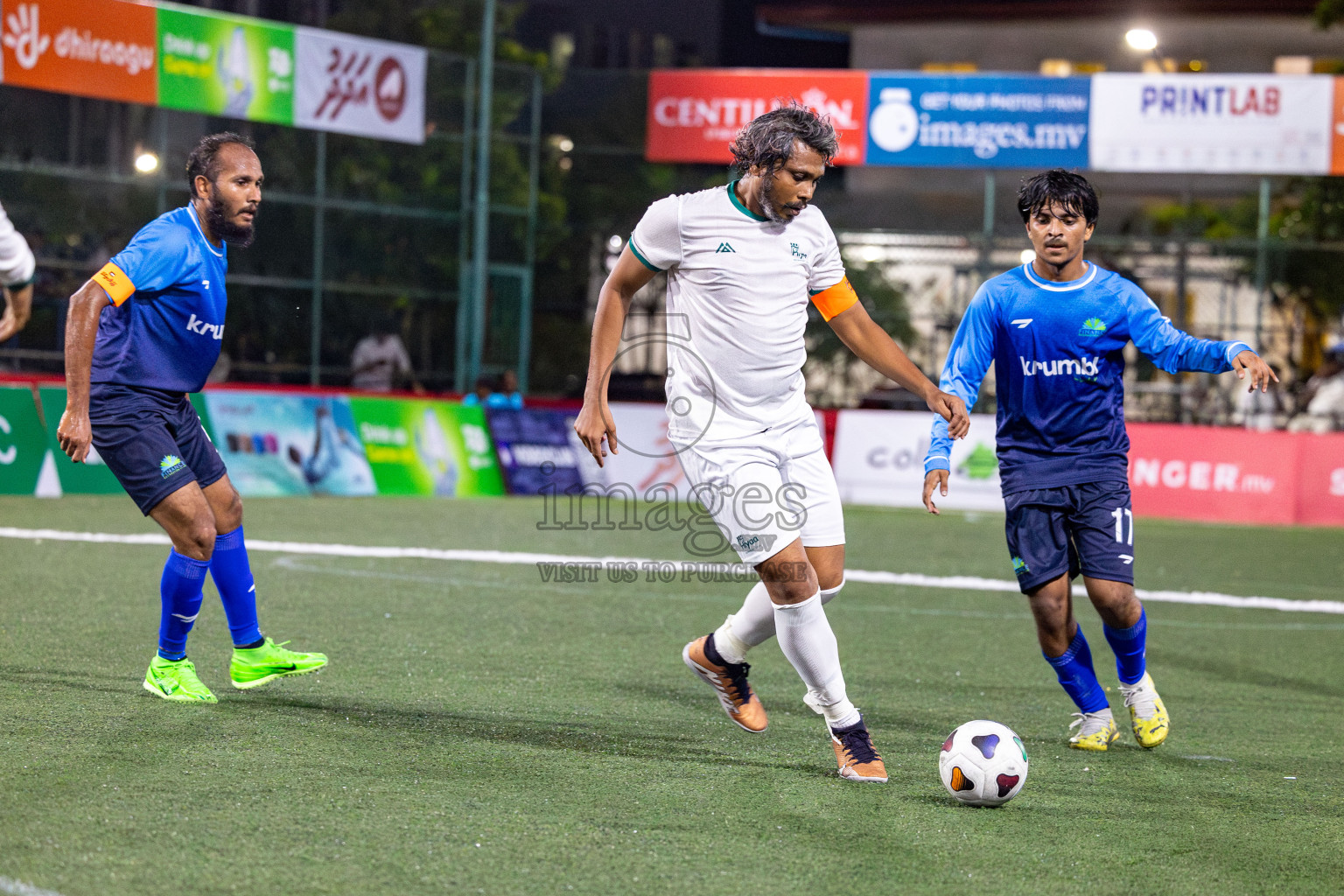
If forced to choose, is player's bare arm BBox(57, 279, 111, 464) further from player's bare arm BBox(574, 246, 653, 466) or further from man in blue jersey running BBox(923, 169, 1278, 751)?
man in blue jersey running BBox(923, 169, 1278, 751)

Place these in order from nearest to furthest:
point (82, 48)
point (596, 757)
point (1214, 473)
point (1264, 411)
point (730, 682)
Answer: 1. point (596, 757)
2. point (730, 682)
3. point (1214, 473)
4. point (82, 48)
5. point (1264, 411)

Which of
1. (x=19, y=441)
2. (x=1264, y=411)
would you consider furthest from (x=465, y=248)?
(x=1264, y=411)

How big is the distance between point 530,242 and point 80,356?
1664cm

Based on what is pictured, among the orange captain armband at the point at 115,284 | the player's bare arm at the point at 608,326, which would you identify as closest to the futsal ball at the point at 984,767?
the player's bare arm at the point at 608,326

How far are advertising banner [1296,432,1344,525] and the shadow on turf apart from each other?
1230 cm

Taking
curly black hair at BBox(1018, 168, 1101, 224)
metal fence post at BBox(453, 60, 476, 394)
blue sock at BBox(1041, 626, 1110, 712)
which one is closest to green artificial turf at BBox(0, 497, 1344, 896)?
blue sock at BBox(1041, 626, 1110, 712)

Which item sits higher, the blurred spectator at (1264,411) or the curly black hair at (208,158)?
the curly black hair at (208,158)

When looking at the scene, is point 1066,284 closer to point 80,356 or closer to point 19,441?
point 80,356

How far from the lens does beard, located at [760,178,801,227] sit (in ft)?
16.0

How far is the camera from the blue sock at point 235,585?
5.85 m

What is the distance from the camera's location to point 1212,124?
20000mm

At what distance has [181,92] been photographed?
1772cm

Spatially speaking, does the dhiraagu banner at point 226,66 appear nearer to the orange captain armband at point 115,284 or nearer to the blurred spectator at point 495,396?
the blurred spectator at point 495,396

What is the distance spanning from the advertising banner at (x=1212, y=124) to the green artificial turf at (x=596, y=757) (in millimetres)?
12083
